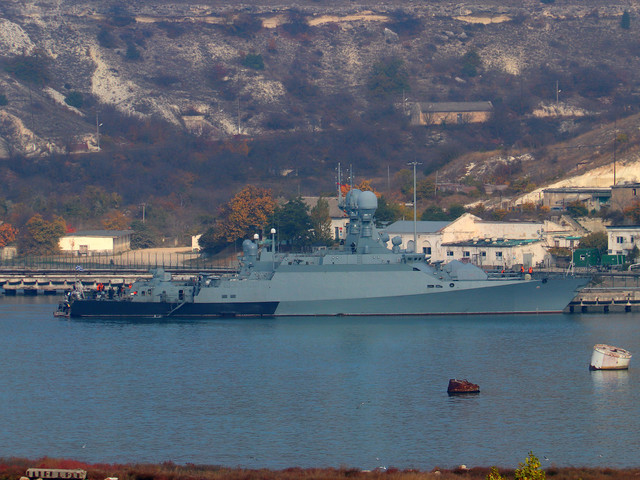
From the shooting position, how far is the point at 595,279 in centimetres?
5088

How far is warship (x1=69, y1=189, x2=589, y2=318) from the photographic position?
45594 millimetres

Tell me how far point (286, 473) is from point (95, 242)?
53106mm

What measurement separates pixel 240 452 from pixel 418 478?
6.13 meters

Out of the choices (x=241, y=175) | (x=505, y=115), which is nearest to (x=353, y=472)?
(x=241, y=175)

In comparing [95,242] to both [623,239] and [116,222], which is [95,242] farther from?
[623,239]

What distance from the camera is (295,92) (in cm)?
12419

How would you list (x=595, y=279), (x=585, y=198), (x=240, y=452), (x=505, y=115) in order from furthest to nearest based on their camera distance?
(x=505, y=115) → (x=585, y=198) → (x=595, y=279) → (x=240, y=452)

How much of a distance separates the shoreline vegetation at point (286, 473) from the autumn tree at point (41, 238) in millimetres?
52202

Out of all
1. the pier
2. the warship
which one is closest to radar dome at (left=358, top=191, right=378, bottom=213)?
the warship

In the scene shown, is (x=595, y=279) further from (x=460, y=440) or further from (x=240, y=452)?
(x=240, y=452)

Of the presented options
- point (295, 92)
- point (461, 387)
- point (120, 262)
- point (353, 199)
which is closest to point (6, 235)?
point (120, 262)

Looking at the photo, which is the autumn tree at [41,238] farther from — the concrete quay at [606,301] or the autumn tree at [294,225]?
the concrete quay at [606,301]

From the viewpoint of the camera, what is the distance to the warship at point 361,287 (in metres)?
45.6

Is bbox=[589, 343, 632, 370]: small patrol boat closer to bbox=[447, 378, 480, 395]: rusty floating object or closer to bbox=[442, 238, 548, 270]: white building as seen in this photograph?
bbox=[447, 378, 480, 395]: rusty floating object
